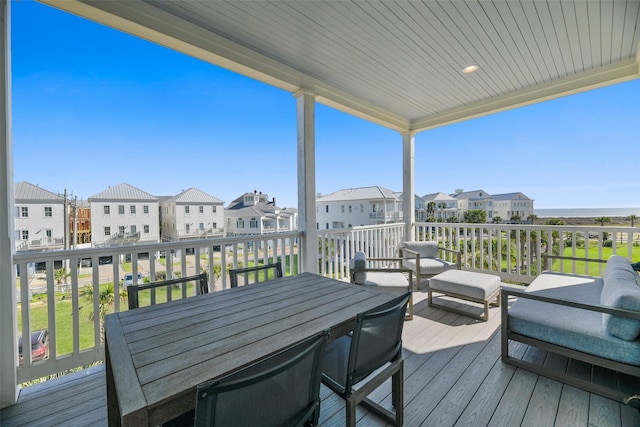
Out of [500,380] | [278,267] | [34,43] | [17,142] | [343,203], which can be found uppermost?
[34,43]

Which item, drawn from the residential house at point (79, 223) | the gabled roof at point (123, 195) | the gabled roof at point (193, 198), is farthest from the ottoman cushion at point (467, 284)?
the residential house at point (79, 223)

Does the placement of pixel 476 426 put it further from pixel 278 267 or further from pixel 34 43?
pixel 34 43

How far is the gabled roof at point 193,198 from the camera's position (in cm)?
275

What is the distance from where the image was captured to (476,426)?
1490 mm

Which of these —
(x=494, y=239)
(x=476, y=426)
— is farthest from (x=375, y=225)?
(x=476, y=426)

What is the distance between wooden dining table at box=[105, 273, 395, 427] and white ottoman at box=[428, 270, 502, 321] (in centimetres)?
183

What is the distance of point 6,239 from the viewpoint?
1.72 meters

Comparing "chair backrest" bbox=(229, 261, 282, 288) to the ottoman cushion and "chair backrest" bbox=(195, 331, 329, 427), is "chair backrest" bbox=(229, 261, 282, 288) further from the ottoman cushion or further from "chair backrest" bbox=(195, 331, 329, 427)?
the ottoman cushion

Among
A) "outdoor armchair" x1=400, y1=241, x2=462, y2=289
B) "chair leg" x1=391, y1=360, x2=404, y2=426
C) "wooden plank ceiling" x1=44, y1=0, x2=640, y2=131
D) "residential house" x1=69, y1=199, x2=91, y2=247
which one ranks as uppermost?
"wooden plank ceiling" x1=44, y1=0, x2=640, y2=131

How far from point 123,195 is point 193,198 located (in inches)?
24.8

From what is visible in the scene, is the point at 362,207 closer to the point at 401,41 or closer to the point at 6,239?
the point at 401,41

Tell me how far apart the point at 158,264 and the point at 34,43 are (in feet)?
7.37

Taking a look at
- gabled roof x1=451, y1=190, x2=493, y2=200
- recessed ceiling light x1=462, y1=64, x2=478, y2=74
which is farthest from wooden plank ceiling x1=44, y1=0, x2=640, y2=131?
gabled roof x1=451, y1=190, x2=493, y2=200

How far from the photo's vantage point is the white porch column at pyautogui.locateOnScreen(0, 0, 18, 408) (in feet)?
5.60
